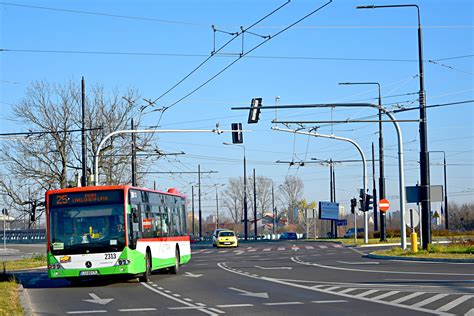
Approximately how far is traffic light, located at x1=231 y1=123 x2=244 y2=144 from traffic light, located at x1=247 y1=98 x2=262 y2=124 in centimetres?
402

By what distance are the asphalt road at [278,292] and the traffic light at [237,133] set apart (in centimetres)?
840

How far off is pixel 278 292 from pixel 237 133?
55.2ft

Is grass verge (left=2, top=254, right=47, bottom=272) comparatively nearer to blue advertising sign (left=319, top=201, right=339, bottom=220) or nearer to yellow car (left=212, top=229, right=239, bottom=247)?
yellow car (left=212, top=229, right=239, bottom=247)

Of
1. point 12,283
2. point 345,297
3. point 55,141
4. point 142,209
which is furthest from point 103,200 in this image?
point 55,141

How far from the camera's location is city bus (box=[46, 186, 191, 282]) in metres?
22.6

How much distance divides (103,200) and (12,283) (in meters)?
3.63

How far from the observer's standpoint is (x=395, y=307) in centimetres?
1559

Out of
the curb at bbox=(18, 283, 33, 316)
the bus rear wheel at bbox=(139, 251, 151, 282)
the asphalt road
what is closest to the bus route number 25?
the asphalt road

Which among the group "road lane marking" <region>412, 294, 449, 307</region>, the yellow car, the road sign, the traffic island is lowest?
the yellow car

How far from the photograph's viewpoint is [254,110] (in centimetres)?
3119

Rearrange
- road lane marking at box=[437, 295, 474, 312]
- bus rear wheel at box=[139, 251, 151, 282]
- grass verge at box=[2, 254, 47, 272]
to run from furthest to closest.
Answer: grass verge at box=[2, 254, 47, 272] < bus rear wheel at box=[139, 251, 151, 282] < road lane marking at box=[437, 295, 474, 312]

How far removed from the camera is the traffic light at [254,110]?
31.2 meters

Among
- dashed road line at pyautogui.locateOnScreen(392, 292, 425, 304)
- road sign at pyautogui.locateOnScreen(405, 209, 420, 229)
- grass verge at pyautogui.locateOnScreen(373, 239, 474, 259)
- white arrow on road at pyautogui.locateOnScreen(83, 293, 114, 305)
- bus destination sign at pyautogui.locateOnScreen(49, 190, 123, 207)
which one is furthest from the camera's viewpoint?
road sign at pyautogui.locateOnScreen(405, 209, 420, 229)

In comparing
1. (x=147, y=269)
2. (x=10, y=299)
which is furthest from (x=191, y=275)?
(x=10, y=299)
